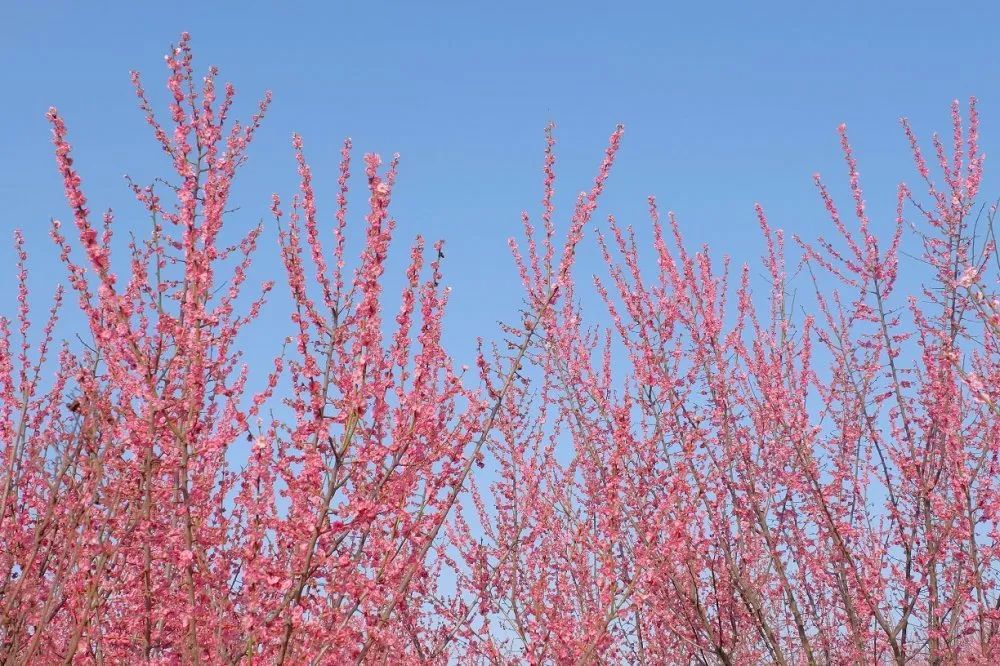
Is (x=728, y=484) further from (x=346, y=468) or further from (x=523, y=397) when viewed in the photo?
(x=346, y=468)

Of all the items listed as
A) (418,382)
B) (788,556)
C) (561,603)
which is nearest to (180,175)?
(418,382)

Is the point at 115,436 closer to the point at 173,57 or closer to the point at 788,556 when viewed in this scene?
the point at 173,57

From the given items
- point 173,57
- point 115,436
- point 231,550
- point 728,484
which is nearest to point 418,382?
point 115,436

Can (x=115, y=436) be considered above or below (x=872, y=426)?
below

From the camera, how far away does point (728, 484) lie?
6785 millimetres

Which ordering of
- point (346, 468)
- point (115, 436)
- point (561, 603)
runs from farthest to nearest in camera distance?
point (561, 603), point (115, 436), point (346, 468)

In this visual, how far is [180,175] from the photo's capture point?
4230 mm

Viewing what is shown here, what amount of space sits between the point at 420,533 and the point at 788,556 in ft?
14.5

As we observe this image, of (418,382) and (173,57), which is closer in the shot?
(418,382)

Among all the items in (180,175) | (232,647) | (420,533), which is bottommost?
(232,647)

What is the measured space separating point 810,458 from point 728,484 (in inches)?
25.2

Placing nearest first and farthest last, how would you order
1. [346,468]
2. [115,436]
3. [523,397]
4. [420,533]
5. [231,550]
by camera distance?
[346,468] < [420,533] < [115,436] < [231,550] < [523,397]

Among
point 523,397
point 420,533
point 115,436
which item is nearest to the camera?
point 420,533

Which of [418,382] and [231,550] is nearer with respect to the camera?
[418,382]
